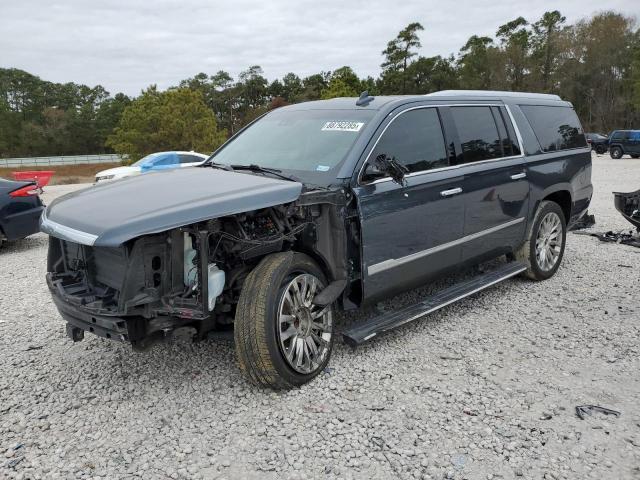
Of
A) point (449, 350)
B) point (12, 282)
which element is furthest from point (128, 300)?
point (12, 282)

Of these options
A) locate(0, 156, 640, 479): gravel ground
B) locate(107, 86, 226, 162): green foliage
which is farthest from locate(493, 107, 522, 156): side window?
locate(107, 86, 226, 162): green foliage

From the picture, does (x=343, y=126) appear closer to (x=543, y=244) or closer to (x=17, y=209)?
(x=543, y=244)

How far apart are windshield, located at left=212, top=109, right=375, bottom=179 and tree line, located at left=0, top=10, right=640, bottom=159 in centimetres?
3317

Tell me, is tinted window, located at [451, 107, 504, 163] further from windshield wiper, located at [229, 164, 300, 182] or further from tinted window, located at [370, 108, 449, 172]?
windshield wiper, located at [229, 164, 300, 182]

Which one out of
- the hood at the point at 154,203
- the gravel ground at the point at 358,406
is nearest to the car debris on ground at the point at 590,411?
the gravel ground at the point at 358,406

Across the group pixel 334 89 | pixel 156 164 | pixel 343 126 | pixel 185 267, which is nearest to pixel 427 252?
pixel 343 126

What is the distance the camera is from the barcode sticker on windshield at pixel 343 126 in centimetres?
405

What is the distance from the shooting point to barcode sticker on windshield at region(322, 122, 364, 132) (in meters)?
4.05

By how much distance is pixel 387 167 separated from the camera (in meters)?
3.87

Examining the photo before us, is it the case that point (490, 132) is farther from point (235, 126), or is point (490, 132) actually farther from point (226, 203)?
point (235, 126)

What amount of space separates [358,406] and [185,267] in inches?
55.1

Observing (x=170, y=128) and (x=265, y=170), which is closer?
(x=265, y=170)

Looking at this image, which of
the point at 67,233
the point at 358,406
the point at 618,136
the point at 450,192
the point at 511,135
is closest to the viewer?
Answer: the point at 67,233

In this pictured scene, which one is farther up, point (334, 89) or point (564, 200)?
point (334, 89)
